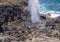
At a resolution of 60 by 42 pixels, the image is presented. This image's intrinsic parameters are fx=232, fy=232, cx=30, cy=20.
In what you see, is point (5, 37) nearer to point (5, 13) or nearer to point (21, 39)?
point (21, 39)

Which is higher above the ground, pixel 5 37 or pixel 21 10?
pixel 21 10

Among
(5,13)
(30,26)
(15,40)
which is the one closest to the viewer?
(15,40)

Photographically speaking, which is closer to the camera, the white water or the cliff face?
the cliff face

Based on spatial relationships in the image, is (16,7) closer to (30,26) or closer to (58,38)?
(30,26)

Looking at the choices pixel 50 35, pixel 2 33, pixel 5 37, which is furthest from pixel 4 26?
pixel 50 35

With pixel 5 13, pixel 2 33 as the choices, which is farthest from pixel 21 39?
pixel 5 13

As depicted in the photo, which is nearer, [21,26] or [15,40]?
[15,40]

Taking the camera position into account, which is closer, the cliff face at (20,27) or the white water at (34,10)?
the cliff face at (20,27)

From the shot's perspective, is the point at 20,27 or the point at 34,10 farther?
the point at 34,10

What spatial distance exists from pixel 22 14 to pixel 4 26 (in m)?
1.18

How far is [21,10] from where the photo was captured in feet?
26.0

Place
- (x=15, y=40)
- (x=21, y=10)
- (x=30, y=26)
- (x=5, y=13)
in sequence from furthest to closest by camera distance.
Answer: (x=21, y=10), (x=5, y=13), (x=30, y=26), (x=15, y=40)

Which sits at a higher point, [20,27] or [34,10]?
[34,10]

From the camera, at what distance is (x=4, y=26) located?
22.1 ft
